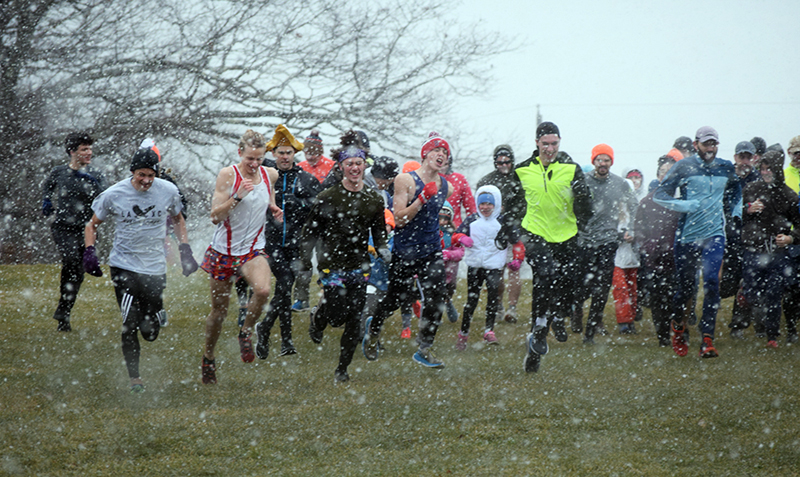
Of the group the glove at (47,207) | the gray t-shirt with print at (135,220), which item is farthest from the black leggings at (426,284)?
the glove at (47,207)

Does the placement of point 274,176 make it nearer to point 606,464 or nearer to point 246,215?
point 246,215

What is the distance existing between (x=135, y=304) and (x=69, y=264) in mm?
3175

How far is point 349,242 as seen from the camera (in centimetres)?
643

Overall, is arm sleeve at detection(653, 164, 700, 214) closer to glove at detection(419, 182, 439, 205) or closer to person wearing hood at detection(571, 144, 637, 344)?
person wearing hood at detection(571, 144, 637, 344)

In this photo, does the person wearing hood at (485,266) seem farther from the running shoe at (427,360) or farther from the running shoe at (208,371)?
the running shoe at (208,371)

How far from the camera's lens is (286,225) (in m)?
8.09

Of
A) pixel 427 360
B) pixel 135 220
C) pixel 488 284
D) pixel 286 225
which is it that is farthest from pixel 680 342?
pixel 135 220

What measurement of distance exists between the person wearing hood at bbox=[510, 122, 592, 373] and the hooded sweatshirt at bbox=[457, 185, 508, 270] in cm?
146

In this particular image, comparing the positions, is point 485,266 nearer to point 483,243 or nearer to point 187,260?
point 483,243

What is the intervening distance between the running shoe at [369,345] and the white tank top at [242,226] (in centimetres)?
166

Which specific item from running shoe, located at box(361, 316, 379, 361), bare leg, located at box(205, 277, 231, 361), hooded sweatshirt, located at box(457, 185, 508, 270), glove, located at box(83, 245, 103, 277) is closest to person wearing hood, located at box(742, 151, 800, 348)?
hooded sweatshirt, located at box(457, 185, 508, 270)

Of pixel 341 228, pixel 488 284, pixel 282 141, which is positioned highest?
pixel 282 141

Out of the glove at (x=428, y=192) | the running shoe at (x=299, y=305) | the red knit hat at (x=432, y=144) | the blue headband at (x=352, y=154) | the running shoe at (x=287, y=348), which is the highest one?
the red knit hat at (x=432, y=144)

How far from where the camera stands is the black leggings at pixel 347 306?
6469mm
